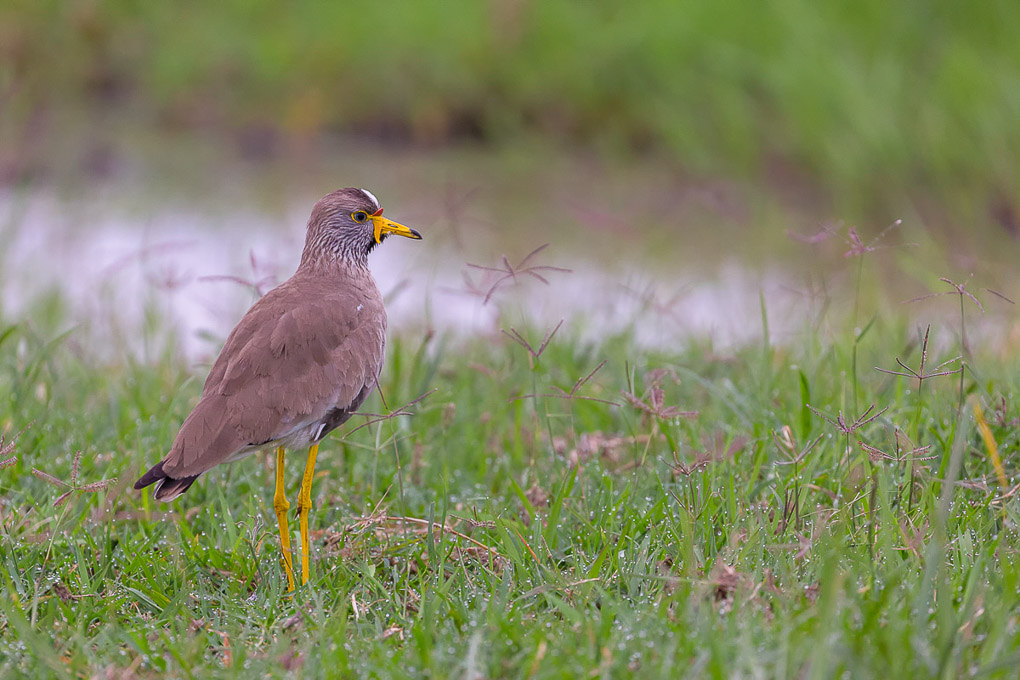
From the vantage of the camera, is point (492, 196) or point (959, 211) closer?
point (959, 211)

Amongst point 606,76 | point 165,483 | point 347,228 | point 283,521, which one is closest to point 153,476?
point 165,483

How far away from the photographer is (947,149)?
765 centimetres

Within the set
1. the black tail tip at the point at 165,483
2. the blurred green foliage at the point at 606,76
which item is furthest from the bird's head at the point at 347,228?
the blurred green foliage at the point at 606,76

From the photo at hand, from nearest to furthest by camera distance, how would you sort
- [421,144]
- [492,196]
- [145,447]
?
[145,447] < [492,196] < [421,144]

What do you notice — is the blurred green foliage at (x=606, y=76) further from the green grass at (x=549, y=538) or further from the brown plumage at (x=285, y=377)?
the brown plumage at (x=285, y=377)

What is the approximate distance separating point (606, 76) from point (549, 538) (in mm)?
7706

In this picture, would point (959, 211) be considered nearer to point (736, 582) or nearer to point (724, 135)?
point (724, 135)

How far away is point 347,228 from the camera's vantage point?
342cm

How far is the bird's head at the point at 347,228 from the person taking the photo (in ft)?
11.1

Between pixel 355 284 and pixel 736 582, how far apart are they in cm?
153

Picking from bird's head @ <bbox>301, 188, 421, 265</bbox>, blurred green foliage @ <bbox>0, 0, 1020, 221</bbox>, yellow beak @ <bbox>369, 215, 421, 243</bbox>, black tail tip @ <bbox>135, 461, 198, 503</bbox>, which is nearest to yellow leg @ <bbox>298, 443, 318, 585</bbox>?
black tail tip @ <bbox>135, 461, 198, 503</bbox>

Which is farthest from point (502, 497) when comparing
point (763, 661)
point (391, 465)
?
point (763, 661)

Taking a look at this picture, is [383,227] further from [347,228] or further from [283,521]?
[283,521]

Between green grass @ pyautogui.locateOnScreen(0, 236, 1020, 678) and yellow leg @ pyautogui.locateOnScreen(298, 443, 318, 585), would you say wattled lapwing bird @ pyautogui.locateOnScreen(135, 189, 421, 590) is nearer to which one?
yellow leg @ pyautogui.locateOnScreen(298, 443, 318, 585)
